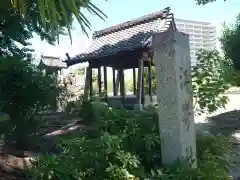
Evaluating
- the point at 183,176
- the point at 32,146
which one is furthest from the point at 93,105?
the point at 183,176

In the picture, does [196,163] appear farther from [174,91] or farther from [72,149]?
[72,149]

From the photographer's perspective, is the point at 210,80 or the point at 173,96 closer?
the point at 173,96

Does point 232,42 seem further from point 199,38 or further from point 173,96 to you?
point 173,96

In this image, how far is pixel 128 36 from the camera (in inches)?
531

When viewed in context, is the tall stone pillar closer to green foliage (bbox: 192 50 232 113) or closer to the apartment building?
green foliage (bbox: 192 50 232 113)

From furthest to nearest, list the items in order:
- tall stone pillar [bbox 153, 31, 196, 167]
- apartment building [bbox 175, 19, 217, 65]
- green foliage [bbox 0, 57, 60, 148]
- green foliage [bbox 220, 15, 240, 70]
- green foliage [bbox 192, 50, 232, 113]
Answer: green foliage [bbox 220, 15, 240, 70], green foliage [bbox 0, 57, 60, 148], apartment building [bbox 175, 19, 217, 65], green foliage [bbox 192, 50, 232, 113], tall stone pillar [bbox 153, 31, 196, 167]

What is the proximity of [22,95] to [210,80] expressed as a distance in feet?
11.4

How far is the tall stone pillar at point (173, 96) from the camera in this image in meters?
3.06

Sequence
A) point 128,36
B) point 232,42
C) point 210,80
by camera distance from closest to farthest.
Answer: point 210,80 < point 232,42 < point 128,36

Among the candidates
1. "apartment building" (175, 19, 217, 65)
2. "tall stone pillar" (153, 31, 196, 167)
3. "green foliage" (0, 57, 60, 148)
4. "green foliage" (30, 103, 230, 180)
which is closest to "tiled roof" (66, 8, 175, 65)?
"apartment building" (175, 19, 217, 65)

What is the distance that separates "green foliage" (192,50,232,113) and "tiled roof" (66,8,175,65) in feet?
25.9

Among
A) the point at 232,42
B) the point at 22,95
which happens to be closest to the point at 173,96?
the point at 22,95

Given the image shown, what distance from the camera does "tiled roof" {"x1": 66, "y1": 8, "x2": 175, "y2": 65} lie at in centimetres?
1219

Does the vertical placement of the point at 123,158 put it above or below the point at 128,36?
below
